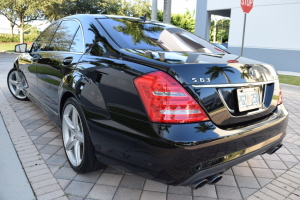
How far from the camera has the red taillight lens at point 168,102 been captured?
177 cm

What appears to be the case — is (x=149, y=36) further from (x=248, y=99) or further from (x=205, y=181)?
(x=205, y=181)

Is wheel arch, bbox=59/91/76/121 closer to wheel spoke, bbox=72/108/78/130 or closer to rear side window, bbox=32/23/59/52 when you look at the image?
wheel spoke, bbox=72/108/78/130

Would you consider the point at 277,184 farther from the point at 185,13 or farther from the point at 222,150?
the point at 185,13

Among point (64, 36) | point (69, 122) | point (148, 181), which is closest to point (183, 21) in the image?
point (64, 36)

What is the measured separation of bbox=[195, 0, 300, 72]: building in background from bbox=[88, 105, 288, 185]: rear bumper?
1173 centimetres

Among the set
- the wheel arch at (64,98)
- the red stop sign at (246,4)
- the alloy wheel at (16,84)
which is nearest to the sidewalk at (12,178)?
the wheel arch at (64,98)

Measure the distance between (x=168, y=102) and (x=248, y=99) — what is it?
0.72 metres

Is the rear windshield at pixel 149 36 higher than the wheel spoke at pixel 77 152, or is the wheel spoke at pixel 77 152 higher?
the rear windshield at pixel 149 36

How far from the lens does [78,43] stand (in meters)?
2.83

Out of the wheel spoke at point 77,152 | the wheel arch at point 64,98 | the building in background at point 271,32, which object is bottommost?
the wheel spoke at point 77,152

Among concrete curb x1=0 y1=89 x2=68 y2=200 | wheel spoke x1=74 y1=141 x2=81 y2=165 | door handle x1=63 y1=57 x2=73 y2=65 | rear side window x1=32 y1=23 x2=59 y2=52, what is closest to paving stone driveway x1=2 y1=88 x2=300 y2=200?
concrete curb x1=0 y1=89 x2=68 y2=200

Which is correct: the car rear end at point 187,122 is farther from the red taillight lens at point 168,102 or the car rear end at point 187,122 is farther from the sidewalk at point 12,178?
the sidewalk at point 12,178

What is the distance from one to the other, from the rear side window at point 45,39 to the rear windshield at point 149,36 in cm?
138

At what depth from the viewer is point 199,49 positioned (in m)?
2.77
